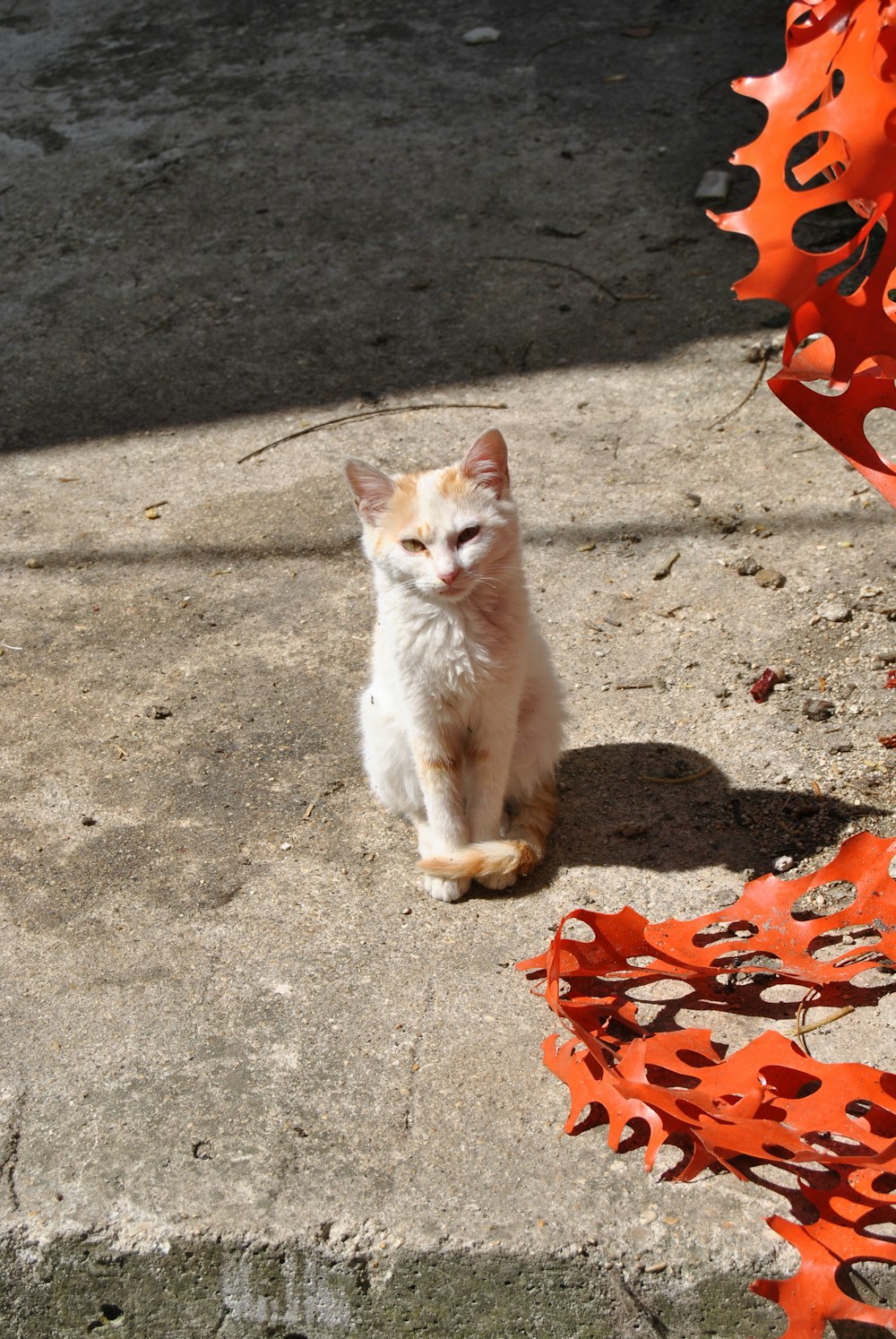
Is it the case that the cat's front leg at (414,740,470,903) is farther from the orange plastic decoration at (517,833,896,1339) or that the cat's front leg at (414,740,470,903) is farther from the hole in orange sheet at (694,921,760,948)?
the hole in orange sheet at (694,921,760,948)

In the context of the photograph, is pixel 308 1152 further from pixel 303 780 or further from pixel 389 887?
pixel 303 780

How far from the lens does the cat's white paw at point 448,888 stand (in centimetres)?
266

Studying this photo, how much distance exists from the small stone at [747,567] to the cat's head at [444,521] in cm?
119

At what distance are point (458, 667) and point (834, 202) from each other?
113 cm

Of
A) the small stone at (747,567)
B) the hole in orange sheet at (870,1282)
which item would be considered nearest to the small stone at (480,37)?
the small stone at (747,567)

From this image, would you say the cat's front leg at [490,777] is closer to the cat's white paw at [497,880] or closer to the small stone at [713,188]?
the cat's white paw at [497,880]

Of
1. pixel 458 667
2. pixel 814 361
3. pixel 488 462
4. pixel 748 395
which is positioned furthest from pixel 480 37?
pixel 814 361

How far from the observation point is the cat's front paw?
2.64m

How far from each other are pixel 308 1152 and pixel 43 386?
137 inches

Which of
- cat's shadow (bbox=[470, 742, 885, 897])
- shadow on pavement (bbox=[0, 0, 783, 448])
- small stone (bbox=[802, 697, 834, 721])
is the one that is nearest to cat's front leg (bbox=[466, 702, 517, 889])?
cat's shadow (bbox=[470, 742, 885, 897])

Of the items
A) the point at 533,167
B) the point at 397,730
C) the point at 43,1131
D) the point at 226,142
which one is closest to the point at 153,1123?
the point at 43,1131

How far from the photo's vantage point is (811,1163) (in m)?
2.00

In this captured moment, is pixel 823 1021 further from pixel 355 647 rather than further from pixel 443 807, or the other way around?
pixel 355 647

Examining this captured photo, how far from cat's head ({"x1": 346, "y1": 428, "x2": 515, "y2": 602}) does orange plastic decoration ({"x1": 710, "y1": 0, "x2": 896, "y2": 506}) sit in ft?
2.24
